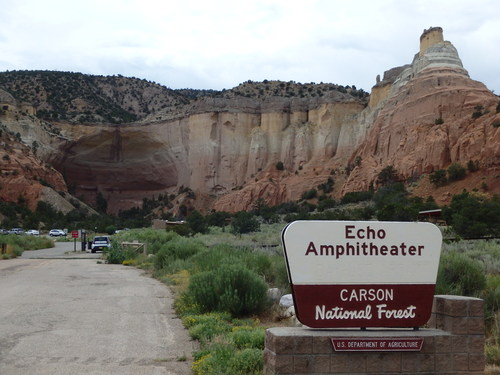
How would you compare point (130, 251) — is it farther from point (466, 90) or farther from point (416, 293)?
point (466, 90)

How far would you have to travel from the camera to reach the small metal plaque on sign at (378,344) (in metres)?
6.19

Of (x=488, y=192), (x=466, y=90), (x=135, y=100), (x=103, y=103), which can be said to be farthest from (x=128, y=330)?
(x=135, y=100)

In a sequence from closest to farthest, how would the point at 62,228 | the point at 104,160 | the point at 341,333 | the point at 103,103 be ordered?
the point at 341,333
the point at 62,228
the point at 104,160
the point at 103,103

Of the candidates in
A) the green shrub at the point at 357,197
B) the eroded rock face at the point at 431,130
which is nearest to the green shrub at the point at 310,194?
the eroded rock face at the point at 431,130

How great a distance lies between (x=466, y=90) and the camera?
211 ft

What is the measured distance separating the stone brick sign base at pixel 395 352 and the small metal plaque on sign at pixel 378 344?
0.04 meters

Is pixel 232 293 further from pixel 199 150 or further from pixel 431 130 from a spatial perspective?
pixel 199 150

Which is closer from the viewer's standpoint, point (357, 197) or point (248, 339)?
point (248, 339)

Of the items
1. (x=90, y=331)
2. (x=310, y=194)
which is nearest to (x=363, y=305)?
(x=90, y=331)

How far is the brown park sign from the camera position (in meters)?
6.46

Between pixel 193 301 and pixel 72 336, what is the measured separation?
3.01 metres

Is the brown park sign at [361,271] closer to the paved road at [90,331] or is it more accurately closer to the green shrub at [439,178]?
the paved road at [90,331]

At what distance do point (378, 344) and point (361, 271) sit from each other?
80cm

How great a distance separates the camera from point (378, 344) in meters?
6.25
